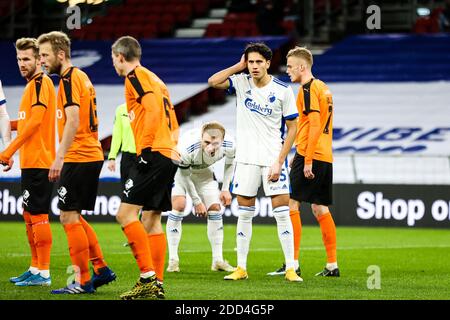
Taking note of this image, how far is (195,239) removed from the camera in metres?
16.3

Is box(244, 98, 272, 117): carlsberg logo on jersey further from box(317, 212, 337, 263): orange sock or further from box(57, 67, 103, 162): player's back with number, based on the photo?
box(57, 67, 103, 162): player's back with number

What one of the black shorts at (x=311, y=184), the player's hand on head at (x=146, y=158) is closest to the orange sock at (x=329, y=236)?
the black shorts at (x=311, y=184)

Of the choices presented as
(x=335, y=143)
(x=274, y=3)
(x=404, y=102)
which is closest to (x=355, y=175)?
(x=335, y=143)

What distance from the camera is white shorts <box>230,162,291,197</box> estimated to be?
408 inches

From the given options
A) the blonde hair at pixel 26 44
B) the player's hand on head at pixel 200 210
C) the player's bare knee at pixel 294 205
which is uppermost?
the blonde hair at pixel 26 44

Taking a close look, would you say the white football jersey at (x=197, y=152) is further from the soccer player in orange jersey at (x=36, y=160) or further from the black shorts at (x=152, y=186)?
the black shorts at (x=152, y=186)

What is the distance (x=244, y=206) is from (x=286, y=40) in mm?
17229

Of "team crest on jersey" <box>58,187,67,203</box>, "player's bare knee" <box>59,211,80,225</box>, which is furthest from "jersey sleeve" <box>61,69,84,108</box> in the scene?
"player's bare knee" <box>59,211,80,225</box>

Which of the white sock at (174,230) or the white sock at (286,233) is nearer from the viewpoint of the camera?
the white sock at (286,233)

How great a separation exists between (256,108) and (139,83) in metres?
2.17

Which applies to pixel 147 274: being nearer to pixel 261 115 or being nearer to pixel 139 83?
pixel 139 83

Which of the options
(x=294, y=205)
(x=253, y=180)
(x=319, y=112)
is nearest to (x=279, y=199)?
(x=253, y=180)

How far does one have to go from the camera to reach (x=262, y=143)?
10.4m

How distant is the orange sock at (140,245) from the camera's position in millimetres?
8453
